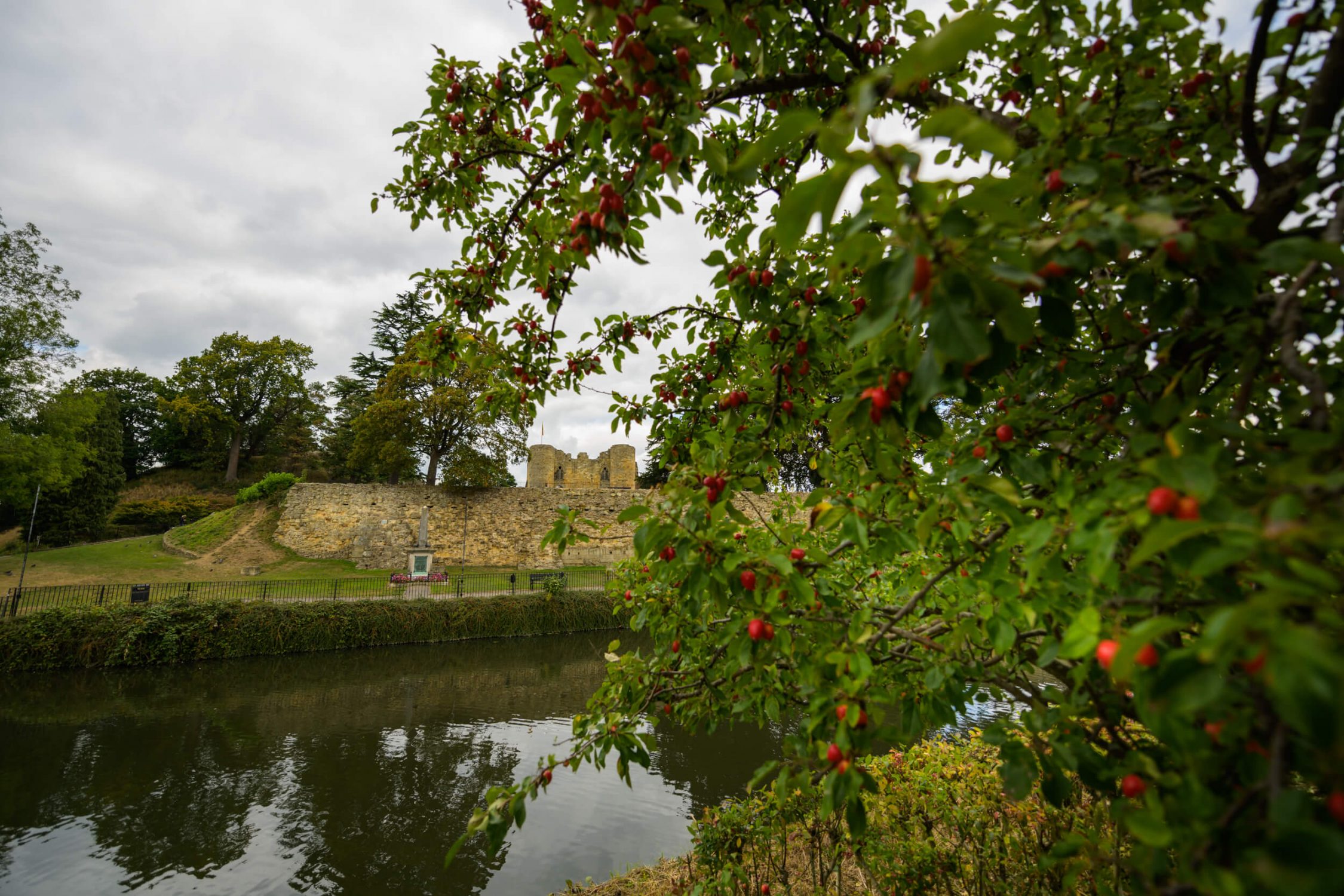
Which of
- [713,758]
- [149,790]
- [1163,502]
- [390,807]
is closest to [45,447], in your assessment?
[149,790]

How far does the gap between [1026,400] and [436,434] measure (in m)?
21.6

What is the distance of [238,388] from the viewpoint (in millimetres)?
27312

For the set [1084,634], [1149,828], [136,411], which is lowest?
[1149,828]

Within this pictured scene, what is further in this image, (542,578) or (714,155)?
(542,578)

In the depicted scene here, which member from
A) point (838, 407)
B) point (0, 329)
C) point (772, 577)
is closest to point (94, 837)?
point (772, 577)

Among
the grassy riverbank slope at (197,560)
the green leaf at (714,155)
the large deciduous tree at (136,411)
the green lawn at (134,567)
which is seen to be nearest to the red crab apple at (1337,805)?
the green leaf at (714,155)

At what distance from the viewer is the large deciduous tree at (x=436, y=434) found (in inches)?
777

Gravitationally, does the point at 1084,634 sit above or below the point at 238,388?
below

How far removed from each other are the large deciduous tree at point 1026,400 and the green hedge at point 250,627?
29.2 ft

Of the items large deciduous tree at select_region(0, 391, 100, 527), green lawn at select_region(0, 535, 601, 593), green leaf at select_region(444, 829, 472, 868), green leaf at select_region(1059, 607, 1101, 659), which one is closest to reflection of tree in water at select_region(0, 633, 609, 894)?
green leaf at select_region(444, 829, 472, 868)

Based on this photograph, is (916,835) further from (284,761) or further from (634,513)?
(284,761)

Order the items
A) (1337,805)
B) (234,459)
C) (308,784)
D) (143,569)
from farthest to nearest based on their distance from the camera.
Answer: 1. (234,459)
2. (143,569)
3. (308,784)
4. (1337,805)

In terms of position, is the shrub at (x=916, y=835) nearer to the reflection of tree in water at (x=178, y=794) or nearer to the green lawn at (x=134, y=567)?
the reflection of tree in water at (x=178, y=794)

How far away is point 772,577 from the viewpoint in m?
1.53
